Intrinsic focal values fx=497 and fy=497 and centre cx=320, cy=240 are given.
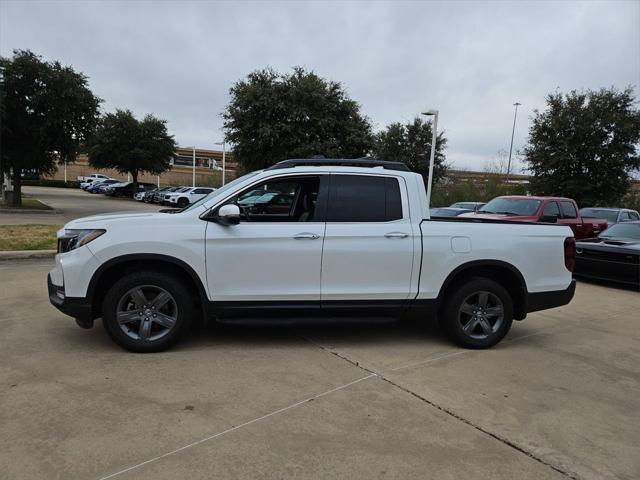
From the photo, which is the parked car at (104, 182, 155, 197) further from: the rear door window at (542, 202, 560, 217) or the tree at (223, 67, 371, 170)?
the rear door window at (542, 202, 560, 217)

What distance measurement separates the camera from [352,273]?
491 centimetres

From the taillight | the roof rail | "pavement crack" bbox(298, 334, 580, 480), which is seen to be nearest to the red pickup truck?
the taillight

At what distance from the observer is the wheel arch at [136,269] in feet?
15.0

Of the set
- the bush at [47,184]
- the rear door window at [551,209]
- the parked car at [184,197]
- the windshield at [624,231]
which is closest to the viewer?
the windshield at [624,231]

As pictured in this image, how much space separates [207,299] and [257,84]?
20.7 m

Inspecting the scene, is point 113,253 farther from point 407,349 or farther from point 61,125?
point 61,125

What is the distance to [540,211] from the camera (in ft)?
40.0

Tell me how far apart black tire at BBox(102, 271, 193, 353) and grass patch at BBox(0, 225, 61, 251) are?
6.58 metres

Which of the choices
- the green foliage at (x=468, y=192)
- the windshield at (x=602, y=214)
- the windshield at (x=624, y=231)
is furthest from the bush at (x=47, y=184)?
the windshield at (x=624, y=231)

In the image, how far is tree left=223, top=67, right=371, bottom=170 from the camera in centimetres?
2331

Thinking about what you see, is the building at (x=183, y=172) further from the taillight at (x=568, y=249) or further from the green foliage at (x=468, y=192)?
the taillight at (x=568, y=249)

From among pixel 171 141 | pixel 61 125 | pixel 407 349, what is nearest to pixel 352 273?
pixel 407 349

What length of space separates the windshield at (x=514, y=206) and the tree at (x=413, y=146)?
69.3 feet

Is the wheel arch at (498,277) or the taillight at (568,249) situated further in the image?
the taillight at (568,249)
